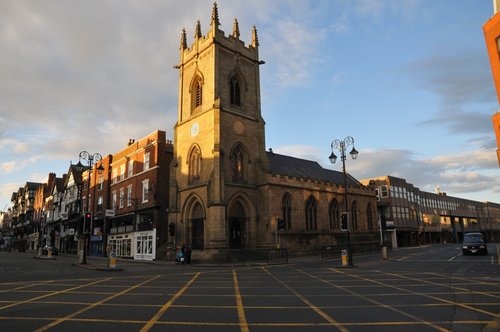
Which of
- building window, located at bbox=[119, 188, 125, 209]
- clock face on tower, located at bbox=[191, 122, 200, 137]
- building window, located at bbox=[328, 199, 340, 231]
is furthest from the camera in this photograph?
building window, located at bbox=[119, 188, 125, 209]

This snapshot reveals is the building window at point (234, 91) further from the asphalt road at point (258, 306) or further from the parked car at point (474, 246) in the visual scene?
the asphalt road at point (258, 306)

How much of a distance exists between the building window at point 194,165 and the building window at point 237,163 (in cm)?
333

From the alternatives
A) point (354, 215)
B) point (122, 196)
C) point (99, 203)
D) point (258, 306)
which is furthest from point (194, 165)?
point (258, 306)

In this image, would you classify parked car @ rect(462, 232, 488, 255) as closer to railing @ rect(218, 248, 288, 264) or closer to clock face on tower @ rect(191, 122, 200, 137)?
railing @ rect(218, 248, 288, 264)

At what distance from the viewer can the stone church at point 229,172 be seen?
3372 cm

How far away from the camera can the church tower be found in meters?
33.1

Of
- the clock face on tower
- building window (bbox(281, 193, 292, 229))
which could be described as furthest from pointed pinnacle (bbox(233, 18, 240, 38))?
building window (bbox(281, 193, 292, 229))

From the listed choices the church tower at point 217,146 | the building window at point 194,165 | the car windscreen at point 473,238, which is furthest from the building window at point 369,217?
the building window at point 194,165

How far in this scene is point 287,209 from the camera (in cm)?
3684

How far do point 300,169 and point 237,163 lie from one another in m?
13.1

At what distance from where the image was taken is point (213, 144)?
33.7m

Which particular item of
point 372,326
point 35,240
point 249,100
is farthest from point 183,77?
point 35,240

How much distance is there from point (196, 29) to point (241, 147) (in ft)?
45.4

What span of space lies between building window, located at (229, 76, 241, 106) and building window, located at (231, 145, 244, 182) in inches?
193
